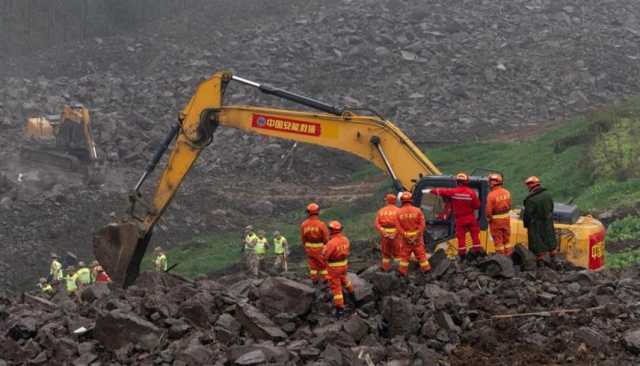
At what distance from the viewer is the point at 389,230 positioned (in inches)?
586

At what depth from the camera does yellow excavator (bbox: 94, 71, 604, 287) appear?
53.9ft

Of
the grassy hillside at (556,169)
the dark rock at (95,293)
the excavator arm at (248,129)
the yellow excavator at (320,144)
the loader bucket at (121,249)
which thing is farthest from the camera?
the grassy hillside at (556,169)

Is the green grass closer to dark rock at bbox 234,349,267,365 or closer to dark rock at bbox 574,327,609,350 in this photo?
dark rock at bbox 574,327,609,350

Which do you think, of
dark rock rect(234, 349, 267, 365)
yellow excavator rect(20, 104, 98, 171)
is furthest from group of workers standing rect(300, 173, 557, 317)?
yellow excavator rect(20, 104, 98, 171)

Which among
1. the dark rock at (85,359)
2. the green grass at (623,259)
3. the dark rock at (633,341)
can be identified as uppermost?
the green grass at (623,259)

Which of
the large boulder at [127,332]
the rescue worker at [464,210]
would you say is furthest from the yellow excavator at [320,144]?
the large boulder at [127,332]

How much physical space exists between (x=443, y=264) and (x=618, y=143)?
15.8 m

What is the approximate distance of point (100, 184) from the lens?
3259cm

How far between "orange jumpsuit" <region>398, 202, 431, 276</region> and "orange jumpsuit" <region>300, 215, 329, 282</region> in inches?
43.7

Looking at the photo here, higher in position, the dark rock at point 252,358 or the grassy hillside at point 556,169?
the grassy hillside at point 556,169

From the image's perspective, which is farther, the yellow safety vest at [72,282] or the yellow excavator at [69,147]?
the yellow excavator at [69,147]

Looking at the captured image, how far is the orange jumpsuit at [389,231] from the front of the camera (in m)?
14.8

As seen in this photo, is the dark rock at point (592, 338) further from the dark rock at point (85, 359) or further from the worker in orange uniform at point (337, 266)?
the dark rock at point (85, 359)

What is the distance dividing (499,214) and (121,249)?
21.0 ft
